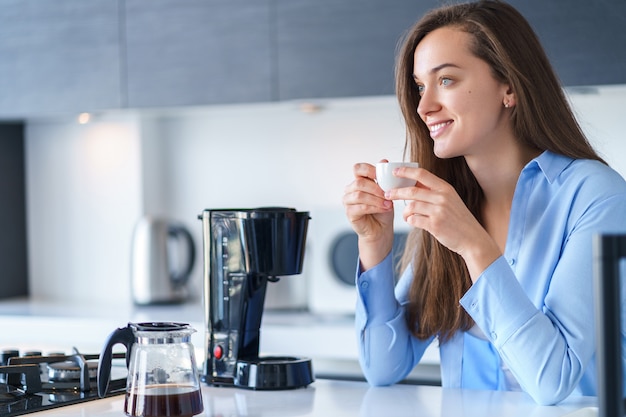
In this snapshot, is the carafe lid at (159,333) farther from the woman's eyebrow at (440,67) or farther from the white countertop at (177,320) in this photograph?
the white countertop at (177,320)

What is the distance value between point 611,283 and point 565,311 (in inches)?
26.3

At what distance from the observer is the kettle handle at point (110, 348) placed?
4.67 feet

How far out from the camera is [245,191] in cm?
355

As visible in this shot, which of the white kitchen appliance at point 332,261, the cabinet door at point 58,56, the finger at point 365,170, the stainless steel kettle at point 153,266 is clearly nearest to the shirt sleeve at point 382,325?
the finger at point 365,170

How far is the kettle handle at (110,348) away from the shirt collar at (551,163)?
796mm

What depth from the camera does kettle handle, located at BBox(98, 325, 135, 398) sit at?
142cm

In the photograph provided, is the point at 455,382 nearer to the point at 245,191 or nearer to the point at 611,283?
the point at 611,283

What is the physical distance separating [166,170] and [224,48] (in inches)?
28.0

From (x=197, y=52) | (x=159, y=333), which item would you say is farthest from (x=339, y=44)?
(x=159, y=333)

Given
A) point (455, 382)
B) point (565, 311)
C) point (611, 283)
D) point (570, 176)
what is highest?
point (570, 176)

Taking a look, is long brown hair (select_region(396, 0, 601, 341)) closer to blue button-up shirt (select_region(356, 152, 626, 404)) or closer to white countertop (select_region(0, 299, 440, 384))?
blue button-up shirt (select_region(356, 152, 626, 404))

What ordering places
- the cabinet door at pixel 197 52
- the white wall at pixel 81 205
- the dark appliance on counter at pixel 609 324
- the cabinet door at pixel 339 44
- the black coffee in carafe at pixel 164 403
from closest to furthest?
the dark appliance on counter at pixel 609 324 → the black coffee in carafe at pixel 164 403 → the cabinet door at pixel 339 44 → the cabinet door at pixel 197 52 → the white wall at pixel 81 205

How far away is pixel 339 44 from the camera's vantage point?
3.00 metres

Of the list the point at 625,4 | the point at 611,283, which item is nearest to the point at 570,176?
the point at 611,283
